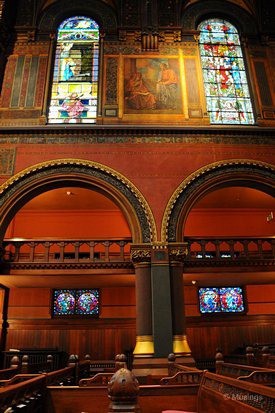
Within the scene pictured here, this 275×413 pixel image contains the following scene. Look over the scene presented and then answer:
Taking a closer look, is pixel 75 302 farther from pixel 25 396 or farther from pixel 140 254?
pixel 25 396

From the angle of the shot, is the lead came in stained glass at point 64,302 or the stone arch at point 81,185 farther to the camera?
the lead came in stained glass at point 64,302

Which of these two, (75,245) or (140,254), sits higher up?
(75,245)

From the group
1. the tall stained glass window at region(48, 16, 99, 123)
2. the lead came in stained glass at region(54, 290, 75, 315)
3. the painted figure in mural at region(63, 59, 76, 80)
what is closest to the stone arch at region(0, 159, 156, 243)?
the tall stained glass window at region(48, 16, 99, 123)

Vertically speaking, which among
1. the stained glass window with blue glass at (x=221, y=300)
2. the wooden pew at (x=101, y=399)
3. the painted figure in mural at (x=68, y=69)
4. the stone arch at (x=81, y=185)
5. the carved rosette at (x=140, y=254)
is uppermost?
the painted figure in mural at (x=68, y=69)

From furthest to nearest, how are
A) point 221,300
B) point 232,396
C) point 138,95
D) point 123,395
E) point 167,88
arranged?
point 221,300 < point 167,88 < point 138,95 < point 232,396 < point 123,395

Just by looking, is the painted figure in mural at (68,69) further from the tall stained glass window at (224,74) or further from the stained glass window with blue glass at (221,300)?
the stained glass window with blue glass at (221,300)

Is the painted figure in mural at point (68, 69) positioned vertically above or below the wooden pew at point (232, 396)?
above

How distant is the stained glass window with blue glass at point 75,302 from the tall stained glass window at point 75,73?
20.2 feet

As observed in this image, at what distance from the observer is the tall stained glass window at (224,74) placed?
41.0 ft

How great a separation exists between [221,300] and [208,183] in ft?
17.6

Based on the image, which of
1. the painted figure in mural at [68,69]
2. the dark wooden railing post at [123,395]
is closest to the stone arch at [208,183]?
the painted figure in mural at [68,69]

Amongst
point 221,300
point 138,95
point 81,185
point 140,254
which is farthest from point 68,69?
point 221,300

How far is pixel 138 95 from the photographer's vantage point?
481 inches

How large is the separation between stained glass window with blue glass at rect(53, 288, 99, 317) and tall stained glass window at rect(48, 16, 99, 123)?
20.2 ft
